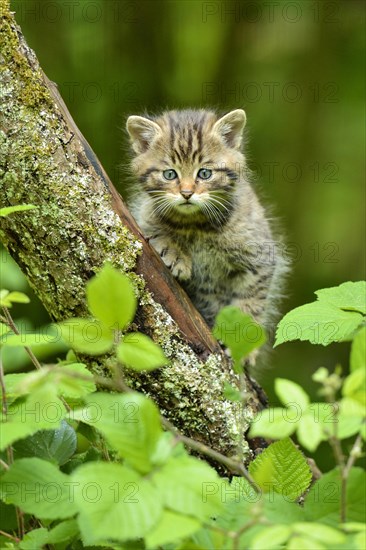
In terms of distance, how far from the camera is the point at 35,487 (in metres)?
0.96

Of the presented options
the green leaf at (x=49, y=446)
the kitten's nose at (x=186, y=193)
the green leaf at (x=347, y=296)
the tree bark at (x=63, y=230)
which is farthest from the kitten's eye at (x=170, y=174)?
the green leaf at (x=49, y=446)

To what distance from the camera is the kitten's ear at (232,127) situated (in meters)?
2.71

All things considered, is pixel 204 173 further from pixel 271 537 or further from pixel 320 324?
pixel 271 537

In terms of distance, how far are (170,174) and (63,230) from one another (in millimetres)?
1098

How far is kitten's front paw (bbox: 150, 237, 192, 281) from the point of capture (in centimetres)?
242

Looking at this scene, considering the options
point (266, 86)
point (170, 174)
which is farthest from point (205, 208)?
point (266, 86)

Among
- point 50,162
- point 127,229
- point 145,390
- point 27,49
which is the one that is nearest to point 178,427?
point 145,390

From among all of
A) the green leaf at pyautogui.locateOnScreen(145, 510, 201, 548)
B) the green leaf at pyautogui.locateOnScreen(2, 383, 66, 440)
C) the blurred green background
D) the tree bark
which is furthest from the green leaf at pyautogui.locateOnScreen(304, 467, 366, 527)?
the blurred green background

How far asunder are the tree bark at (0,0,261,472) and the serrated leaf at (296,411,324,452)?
878 millimetres

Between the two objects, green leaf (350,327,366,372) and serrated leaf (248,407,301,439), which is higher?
green leaf (350,327,366,372)

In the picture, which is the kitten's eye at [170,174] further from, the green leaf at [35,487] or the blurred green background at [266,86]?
the blurred green background at [266,86]

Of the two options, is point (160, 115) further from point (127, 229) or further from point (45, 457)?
point (45, 457)

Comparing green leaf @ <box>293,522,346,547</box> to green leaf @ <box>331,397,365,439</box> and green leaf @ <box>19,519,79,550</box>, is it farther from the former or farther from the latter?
green leaf @ <box>19,519,79,550</box>

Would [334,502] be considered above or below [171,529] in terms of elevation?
below
